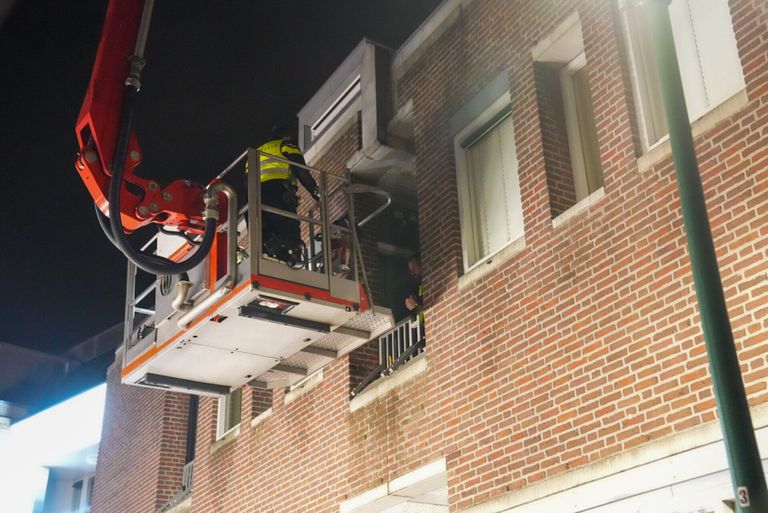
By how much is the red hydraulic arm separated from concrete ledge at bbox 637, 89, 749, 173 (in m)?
4.90

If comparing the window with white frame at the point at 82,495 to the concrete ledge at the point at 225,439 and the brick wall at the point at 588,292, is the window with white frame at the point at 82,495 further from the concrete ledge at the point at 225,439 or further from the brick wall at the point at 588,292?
the brick wall at the point at 588,292

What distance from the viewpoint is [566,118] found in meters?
10.1

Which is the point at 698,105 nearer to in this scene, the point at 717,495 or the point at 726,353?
the point at 717,495

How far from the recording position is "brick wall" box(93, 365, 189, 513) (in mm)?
18141

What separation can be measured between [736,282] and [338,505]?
6101mm

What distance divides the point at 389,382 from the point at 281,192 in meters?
2.58

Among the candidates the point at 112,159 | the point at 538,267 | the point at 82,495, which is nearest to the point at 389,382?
the point at 538,267

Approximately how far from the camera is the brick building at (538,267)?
24.5ft

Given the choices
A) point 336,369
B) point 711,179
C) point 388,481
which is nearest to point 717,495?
point 711,179

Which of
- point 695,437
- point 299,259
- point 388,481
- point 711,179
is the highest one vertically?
point 299,259

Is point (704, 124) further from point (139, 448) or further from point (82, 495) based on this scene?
point (82, 495)

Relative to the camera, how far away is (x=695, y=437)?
7.07 m

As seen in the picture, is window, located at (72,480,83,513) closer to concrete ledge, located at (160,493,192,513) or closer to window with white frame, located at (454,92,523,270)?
concrete ledge, located at (160,493,192,513)

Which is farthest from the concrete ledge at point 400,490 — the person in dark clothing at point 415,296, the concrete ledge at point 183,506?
the concrete ledge at point 183,506
